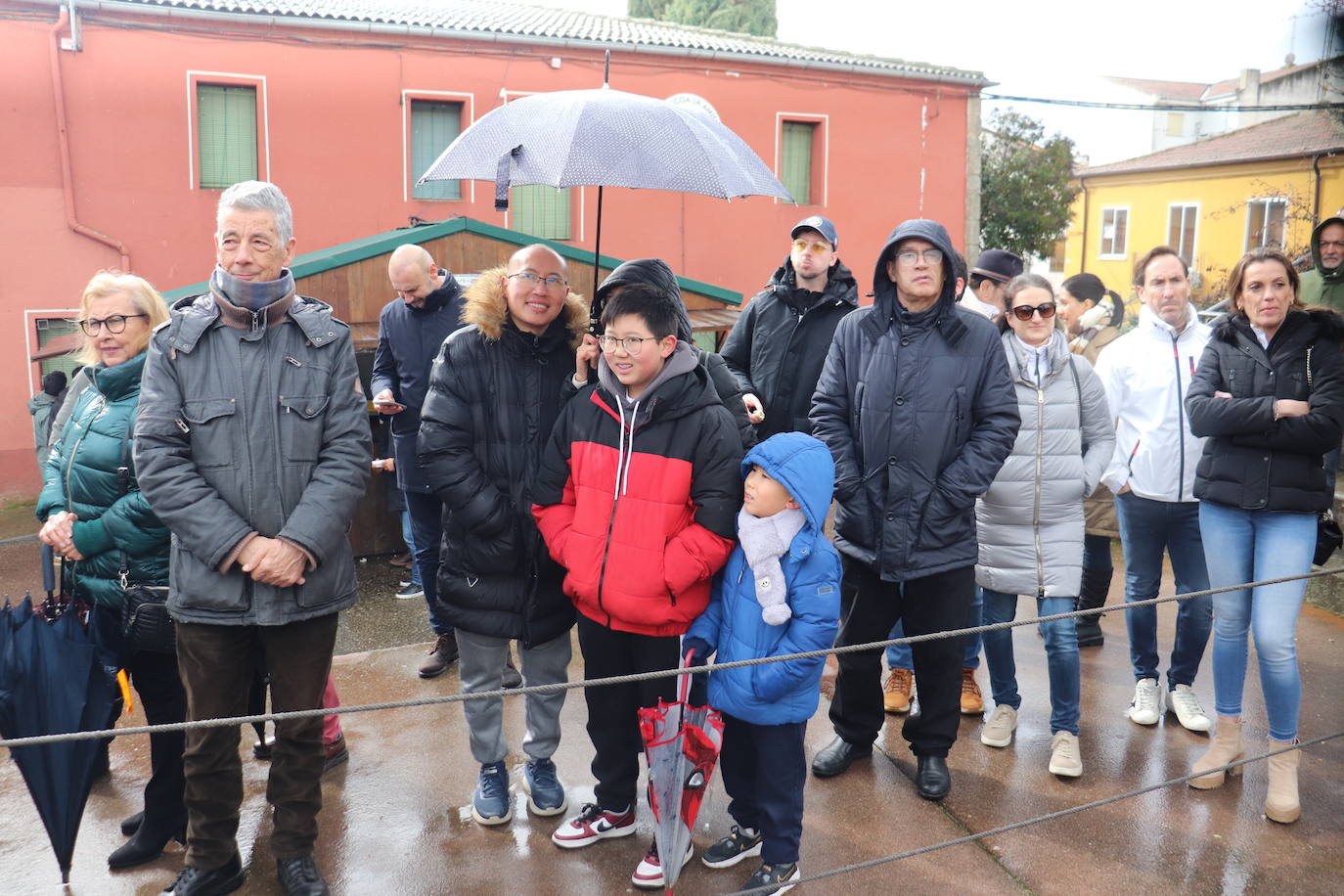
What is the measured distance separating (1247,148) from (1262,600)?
26.8 metres

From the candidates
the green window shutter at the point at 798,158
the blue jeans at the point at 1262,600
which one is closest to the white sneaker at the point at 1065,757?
the blue jeans at the point at 1262,600

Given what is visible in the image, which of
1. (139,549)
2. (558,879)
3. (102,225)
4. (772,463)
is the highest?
(102,225)

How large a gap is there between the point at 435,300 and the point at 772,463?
270 cm

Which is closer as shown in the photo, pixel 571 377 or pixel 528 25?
pixel 571 377

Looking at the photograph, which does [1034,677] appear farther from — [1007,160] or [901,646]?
[1007,160]

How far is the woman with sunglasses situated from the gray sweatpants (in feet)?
2.93

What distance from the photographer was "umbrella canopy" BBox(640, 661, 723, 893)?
277cm

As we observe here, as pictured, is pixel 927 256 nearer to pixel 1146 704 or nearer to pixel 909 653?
pixel 909 653

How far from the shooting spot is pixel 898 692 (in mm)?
4422

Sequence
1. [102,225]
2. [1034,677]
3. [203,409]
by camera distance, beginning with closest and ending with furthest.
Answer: [203,409] < [1034,677] < [102,225]

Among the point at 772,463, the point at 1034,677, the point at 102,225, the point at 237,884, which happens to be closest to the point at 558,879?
the point at 237,884

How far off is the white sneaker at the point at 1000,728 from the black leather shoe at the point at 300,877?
2496 millimetres

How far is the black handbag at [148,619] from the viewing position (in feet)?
10.0

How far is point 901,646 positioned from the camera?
4.48 meters
